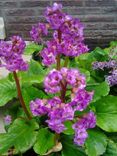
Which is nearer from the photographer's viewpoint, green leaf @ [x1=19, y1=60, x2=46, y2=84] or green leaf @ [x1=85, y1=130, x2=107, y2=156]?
→ green leaf @ [x1=85, y1=130, x2=107, y2=156]

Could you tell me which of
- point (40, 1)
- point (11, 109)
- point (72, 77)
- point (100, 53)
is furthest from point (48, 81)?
point (40, 1)

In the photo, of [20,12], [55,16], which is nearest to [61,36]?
[55,16]

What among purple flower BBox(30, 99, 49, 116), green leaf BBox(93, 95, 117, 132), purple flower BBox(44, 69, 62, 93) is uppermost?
purple flower BBox(44, 69, 62, 93)

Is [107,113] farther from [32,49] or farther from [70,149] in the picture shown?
[32,49]

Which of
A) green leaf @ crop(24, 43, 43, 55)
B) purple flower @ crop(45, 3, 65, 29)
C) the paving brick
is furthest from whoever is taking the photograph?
the paving brick

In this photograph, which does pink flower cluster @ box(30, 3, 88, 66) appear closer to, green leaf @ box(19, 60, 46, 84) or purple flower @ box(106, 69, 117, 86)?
green leaf @ box(19, 60, 46, 84)

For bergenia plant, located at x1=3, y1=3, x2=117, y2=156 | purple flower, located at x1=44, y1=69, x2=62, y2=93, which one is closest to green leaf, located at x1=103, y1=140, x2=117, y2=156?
bergenia plant, located at x1=3, y1=3, x2=117, y2=156

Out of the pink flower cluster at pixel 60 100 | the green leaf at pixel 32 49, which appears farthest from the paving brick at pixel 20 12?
the pink flower cluster at pixel 60 100
